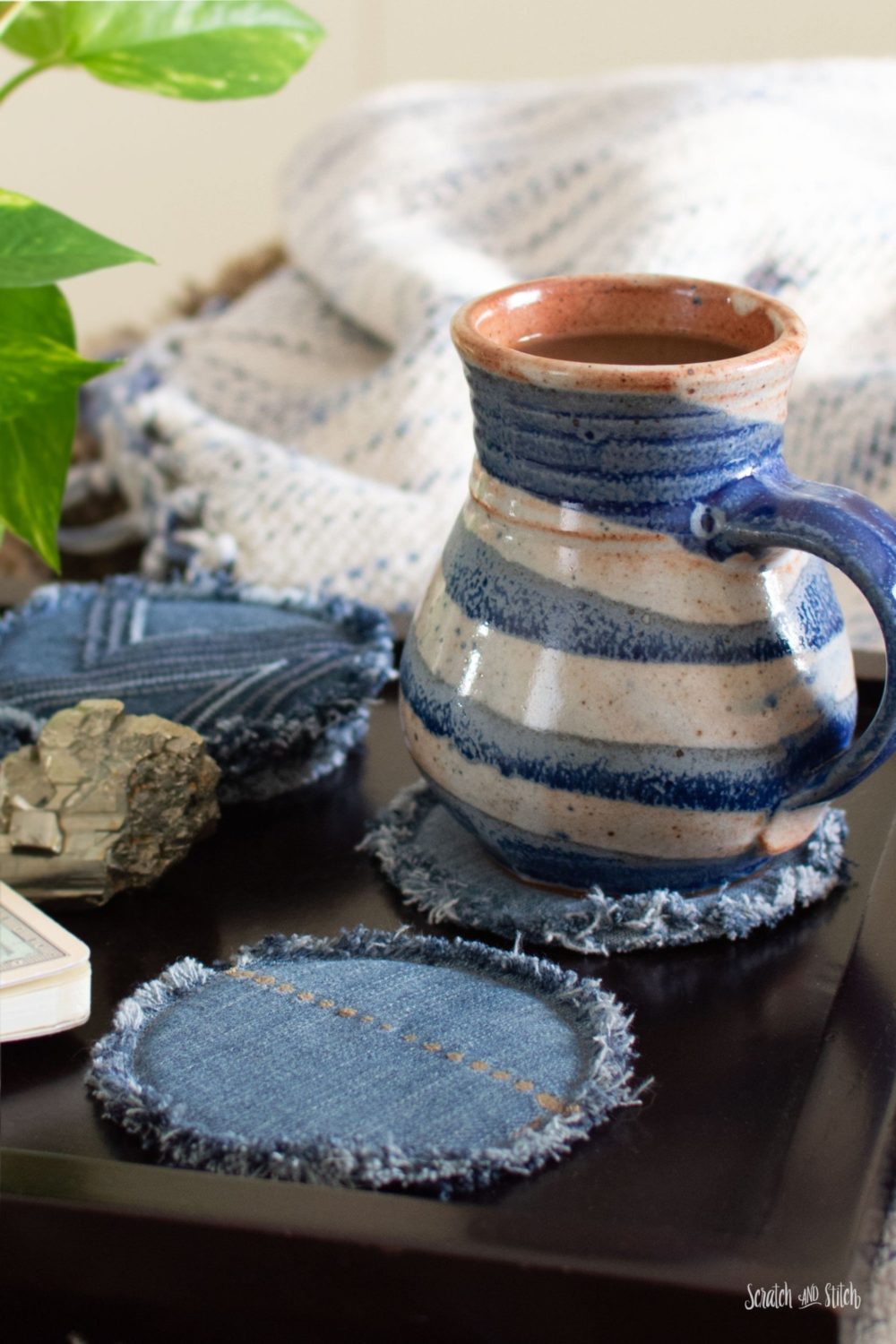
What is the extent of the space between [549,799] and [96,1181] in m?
0.14

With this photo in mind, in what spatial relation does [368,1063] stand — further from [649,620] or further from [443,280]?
[443,280]

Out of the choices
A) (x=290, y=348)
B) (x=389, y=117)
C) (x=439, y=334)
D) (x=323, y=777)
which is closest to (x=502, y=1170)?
(x=323, y=777)

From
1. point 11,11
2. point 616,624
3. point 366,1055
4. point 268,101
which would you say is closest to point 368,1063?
point 366,1055

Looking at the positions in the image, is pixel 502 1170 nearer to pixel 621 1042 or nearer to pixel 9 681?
pixel 621 1042

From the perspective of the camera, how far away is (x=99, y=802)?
1.39ft

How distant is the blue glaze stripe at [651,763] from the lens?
1.23 feet

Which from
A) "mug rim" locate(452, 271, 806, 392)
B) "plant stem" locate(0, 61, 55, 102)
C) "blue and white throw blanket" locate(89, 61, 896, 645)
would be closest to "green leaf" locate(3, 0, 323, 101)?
"plant stem" locate(0, 61, 55, 102)

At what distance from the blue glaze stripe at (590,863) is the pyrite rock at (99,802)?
0.08m

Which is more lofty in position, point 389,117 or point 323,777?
point 389,117

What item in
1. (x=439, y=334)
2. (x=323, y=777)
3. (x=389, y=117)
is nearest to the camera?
(x=323, y=777)

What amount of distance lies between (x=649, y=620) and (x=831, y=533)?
0.16ft

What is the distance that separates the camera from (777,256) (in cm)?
91

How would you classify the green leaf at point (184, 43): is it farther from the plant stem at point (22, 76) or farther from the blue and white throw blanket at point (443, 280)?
the blue and white throw blanket at point (443, 280)

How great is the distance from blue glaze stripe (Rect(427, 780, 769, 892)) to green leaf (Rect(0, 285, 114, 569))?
142mm
